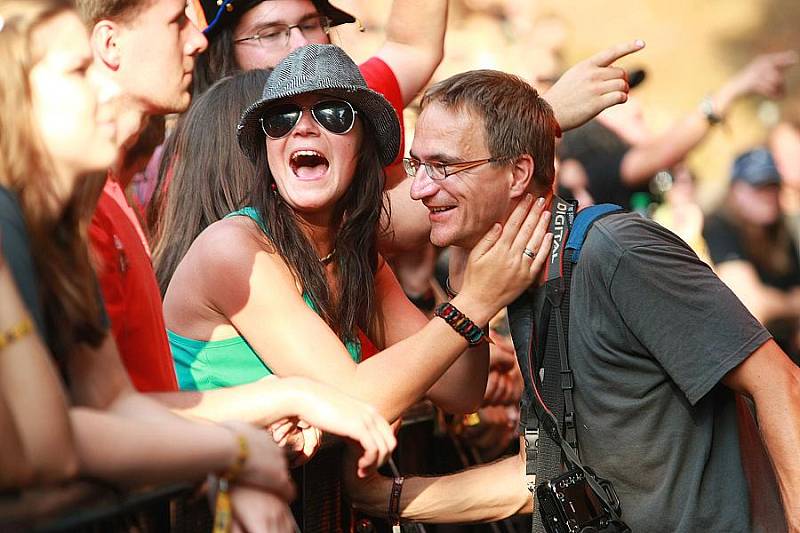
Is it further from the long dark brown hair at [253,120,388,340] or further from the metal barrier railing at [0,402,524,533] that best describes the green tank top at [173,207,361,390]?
the metal barrier railing at [0,402,524,533]

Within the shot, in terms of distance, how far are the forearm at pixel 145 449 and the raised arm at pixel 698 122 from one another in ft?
16.5

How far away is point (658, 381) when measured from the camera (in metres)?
3.08

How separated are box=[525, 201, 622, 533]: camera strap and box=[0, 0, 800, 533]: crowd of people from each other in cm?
1

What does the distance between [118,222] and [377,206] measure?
3.13 ft

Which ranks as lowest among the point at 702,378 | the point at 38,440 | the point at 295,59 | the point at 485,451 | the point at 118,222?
the point at 485,451

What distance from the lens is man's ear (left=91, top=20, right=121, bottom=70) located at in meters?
2.89

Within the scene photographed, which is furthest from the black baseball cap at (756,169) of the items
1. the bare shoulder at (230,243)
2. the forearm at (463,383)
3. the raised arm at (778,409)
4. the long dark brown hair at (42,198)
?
the long dark brown hair at (42,198)

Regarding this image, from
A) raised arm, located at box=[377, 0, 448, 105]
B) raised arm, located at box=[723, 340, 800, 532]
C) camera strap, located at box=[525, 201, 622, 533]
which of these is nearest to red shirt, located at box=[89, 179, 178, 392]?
camera strap, located at box=[525, 201, 622, 533]

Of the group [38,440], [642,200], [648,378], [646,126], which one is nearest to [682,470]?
[648,378]

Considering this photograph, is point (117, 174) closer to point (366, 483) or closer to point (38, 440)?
point (366, 483)

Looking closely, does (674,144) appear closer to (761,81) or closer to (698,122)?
(698,122)

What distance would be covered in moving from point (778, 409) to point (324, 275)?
1200mm

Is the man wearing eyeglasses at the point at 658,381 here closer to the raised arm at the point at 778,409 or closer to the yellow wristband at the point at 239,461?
the raised arm at the point at 778,409

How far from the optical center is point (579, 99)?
3.73m
